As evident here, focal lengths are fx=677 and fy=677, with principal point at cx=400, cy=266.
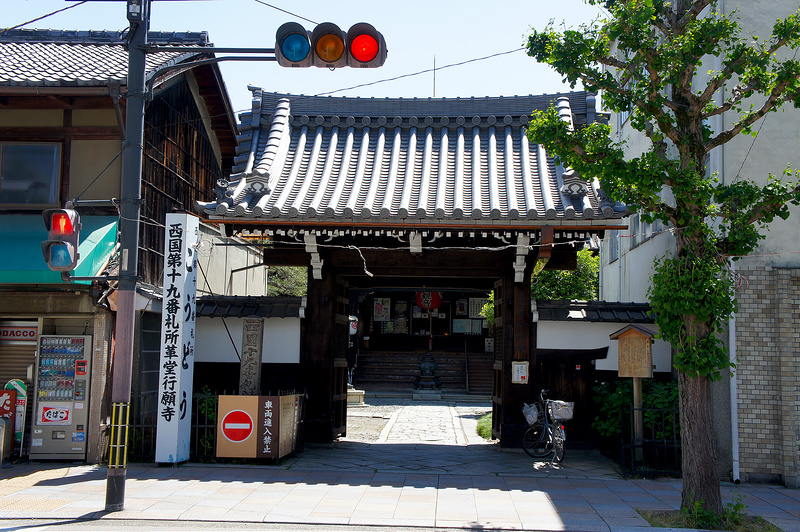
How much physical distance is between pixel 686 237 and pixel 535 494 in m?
4.54

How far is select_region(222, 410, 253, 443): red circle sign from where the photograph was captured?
488 inches

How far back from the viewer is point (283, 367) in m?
14.7

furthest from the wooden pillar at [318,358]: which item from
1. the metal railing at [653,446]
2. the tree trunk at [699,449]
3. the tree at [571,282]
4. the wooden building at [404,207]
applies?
the tree at [571,282]

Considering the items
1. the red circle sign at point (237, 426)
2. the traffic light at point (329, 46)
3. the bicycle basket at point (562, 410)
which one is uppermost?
the traffic light at point (329, 46)

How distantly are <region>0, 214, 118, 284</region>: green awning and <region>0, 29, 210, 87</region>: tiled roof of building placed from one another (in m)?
2.55

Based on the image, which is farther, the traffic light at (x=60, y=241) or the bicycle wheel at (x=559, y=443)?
the bicycle wheel at (x=559, y=443)

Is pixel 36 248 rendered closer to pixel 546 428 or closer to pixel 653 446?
pixel 546 428

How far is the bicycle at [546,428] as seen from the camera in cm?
1309

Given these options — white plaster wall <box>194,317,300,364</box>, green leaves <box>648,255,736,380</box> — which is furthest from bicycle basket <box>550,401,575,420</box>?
white plaster wall <box>194,317,300,364</box>

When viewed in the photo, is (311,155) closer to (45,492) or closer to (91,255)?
(91,255)

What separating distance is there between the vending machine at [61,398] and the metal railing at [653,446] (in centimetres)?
995

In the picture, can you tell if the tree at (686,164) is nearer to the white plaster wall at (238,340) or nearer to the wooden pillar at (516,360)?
the wooden pillar at (516,360)

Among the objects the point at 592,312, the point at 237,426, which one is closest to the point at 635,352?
the point at 592,312

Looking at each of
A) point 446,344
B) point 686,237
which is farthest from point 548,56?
point 446,344
